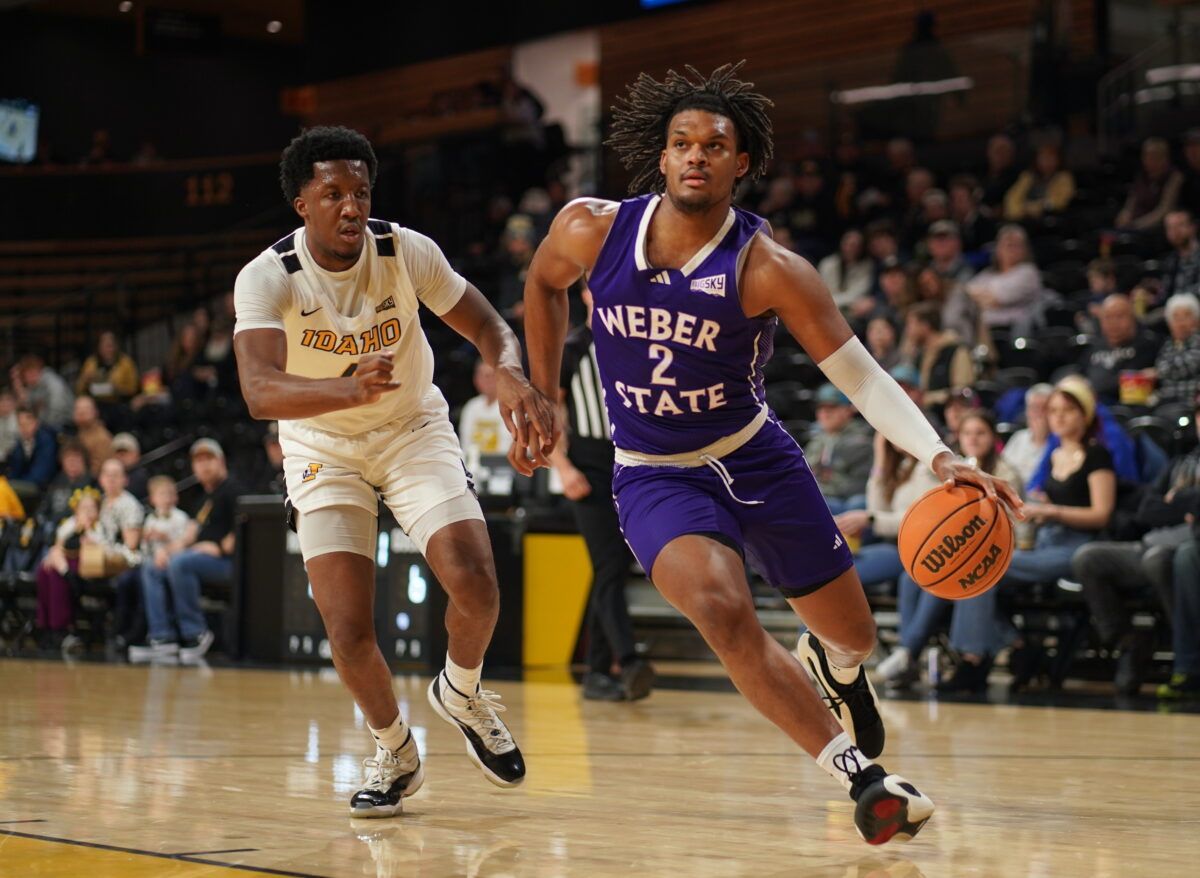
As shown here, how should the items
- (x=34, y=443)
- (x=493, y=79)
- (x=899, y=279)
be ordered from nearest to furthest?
1. (x=899, y=279)
2. (x=34, y=443)
3. (x=493, y=79)

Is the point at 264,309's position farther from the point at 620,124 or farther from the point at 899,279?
the point at 899,279

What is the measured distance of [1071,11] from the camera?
1588cm

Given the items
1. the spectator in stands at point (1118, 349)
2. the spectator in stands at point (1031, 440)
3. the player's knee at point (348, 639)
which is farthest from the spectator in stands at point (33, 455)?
the player's knee at point (348, 639)

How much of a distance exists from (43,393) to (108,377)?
0.98 metres

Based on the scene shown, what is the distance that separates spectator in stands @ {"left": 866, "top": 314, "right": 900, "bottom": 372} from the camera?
10.0 metres

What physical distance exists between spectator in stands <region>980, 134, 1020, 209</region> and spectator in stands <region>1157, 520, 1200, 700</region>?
6.18 metres

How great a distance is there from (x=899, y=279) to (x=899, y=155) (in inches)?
155

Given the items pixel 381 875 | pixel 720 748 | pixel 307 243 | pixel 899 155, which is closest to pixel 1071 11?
pixel 899 155

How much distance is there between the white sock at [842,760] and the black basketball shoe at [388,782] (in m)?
1.18

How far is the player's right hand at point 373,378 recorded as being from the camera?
11.8ft

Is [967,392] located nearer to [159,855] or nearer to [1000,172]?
[1000,172]

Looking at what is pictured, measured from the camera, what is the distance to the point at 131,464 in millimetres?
12664

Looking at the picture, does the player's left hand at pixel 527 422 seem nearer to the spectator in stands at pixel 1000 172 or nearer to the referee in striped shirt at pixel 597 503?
the referee in striped shirt at pixel 597 503

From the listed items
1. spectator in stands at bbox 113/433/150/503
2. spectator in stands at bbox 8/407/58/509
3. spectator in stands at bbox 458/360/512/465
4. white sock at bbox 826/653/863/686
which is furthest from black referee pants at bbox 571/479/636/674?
spectator in stands at bbox 8/407/58/509
